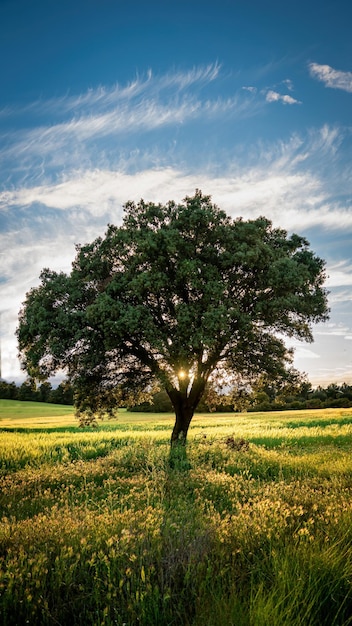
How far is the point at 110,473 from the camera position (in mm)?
13039

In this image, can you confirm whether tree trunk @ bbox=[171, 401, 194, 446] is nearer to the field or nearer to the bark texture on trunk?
the bark texture on trunk

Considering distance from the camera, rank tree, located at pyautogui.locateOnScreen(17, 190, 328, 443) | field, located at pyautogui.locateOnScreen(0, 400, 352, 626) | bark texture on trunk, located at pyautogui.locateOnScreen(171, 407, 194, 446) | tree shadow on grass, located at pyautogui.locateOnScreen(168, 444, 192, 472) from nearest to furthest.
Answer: field, located at pyautogui.locateOnScreen(0, 400, 352, 626)
tree shadow on grass, located at pyautogui.locateOnScreen(168, 444, 192, 472)
tree, located at pyautogui.locateOnScreen(17, 190, 328, 443)
bark texture on trunk, located at pyautogui.locateOnScreen(171, 407, 194, 446)

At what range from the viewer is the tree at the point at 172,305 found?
16.9m

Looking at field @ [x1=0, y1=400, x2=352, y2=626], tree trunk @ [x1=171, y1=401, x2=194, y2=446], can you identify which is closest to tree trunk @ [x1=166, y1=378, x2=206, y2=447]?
tree trunk @ [x1=171, y1=401, x2=194, y2=446]

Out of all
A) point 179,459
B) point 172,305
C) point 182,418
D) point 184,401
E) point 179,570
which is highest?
point 172,305

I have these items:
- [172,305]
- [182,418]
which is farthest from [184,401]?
[172,305]

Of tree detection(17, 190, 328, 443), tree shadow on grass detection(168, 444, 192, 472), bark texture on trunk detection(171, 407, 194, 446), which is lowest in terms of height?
tree shadow on grass detection(168, 444, 192, 472)

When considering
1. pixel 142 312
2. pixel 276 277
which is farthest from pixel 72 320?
pixel 276 277

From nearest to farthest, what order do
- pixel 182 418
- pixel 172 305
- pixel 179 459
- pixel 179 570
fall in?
1. pixel 179 570
2. pixel 179 459
3. pixel 172 305
4. pixel 182 418

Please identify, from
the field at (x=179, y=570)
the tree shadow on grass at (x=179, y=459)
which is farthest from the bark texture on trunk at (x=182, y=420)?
the field at (x=179, y=570)

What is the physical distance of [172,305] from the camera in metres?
18.8

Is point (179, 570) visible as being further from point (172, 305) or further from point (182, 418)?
point (182, 418)

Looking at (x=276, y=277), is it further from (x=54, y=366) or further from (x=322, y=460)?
(x=54, y=366)

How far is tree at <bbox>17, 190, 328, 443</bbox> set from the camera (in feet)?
55.5
